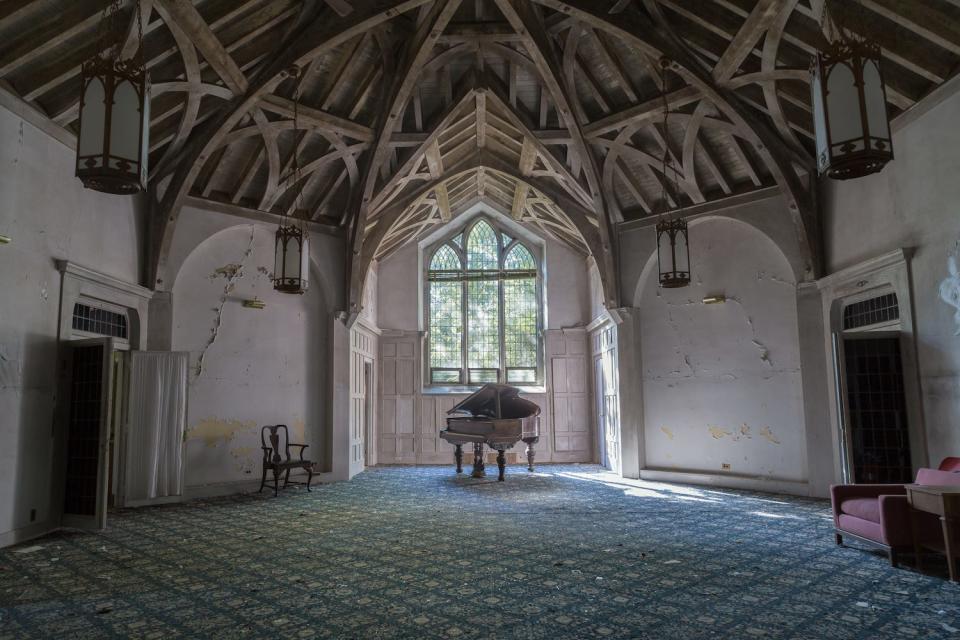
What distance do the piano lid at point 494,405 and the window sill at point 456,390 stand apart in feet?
10.1

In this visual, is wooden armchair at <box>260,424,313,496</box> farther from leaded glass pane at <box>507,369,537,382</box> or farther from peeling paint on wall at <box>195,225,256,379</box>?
leaded glass pane at <box>507,369,537,382</box>

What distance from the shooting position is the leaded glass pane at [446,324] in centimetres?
1541

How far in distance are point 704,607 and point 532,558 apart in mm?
1709

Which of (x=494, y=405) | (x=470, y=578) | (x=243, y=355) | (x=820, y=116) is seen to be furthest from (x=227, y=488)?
(x=820, y=116)

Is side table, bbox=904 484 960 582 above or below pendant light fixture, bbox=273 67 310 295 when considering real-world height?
below

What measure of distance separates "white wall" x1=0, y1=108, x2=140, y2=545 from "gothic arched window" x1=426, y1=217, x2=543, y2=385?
8.91 meters

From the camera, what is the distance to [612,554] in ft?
18.3

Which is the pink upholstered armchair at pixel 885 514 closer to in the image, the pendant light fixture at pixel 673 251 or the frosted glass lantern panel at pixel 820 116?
the frosted glass lantern panel at pixel 820 116

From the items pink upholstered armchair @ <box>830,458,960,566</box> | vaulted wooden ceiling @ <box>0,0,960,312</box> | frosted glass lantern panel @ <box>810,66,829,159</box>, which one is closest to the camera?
frosted glass lantern panel @ <box>810,66,829,159</box>

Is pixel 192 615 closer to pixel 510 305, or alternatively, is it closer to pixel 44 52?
pixel 44 52

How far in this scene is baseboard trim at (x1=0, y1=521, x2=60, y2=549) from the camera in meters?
6.30

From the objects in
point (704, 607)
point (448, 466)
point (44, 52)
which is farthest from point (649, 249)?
point (44, 52)

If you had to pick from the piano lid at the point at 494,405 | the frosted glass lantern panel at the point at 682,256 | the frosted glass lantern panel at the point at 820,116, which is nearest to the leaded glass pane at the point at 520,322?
the piano lid at the point at 494,405

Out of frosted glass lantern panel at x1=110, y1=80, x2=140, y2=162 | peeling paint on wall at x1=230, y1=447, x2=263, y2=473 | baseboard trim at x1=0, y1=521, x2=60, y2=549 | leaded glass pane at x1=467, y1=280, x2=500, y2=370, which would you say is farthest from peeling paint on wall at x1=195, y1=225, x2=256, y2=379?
leaded glass pane at x1=467, y1=280, x2=500, y2=370
